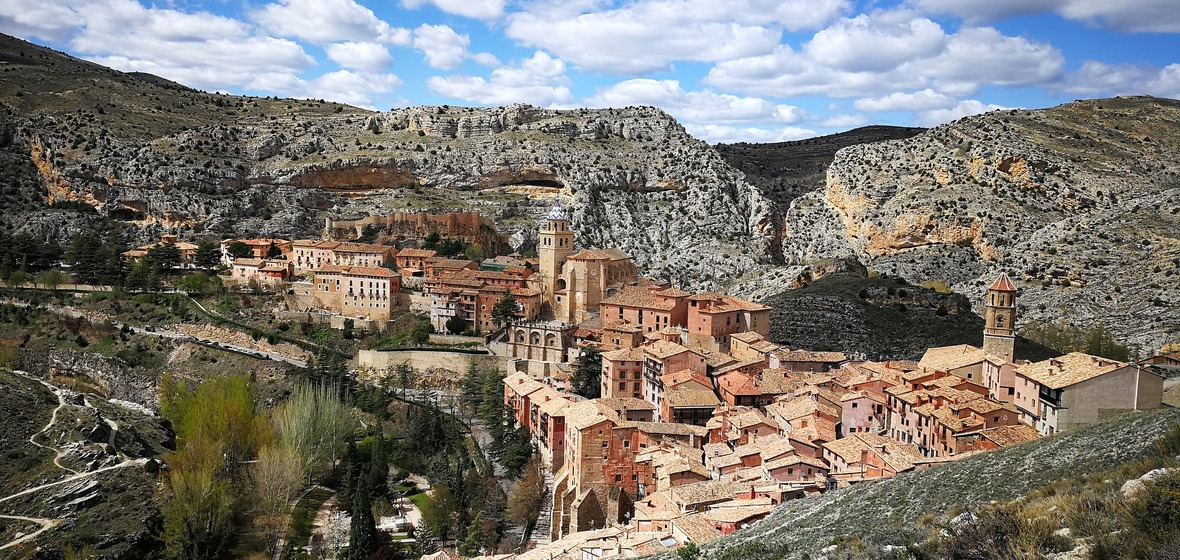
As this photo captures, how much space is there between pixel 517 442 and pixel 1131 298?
3068 cm

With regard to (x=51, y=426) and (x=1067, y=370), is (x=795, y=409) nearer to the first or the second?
(x=1067, y=370)

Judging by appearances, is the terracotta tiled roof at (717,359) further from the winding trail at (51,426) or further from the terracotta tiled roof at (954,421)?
the winding trail at (51,426)

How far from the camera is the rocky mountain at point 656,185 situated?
168 feet

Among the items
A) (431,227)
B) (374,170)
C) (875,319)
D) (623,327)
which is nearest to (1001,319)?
(623,327)

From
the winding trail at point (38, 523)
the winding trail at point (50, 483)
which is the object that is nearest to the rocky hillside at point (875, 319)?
the winding trail at point (50, 483)

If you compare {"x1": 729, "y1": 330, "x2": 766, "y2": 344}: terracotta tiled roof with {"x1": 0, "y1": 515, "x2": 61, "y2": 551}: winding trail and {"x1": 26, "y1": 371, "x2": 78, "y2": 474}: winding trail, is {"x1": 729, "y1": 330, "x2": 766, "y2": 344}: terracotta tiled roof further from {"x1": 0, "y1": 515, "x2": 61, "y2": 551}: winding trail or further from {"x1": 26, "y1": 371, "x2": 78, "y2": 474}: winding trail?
{"x1": 0, "y1": 515, "x2": 61, "y2": 551}: winding trail

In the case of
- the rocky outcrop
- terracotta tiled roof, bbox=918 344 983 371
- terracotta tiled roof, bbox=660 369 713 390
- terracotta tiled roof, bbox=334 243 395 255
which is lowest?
the rocky outcrop

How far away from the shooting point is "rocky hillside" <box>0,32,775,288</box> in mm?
70438

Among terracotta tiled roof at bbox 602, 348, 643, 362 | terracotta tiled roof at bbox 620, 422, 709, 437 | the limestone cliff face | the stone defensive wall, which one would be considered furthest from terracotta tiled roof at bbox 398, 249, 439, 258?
terracotta tiled roof at bbox 620, 422, 709, 437

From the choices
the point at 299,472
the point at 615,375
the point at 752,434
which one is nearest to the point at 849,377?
the point at 752,434

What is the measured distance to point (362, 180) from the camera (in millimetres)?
77812

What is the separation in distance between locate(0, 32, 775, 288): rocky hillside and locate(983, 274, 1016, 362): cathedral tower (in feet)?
114

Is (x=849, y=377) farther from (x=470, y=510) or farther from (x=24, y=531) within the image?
(x=24, y=531)

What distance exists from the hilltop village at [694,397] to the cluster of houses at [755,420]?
0.06m
